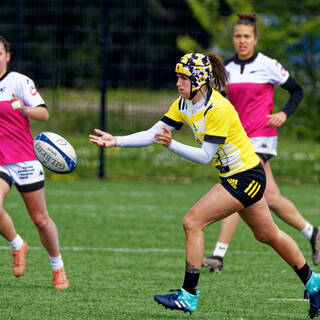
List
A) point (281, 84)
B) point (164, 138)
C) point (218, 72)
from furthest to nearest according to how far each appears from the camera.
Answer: point (281, 84) → point (218, 72) → point (164, 138)

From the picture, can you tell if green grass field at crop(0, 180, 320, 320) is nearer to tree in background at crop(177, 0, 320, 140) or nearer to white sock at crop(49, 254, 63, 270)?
white sock at crop(49, 254, 63, 270)

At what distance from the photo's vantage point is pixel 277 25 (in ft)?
57.8

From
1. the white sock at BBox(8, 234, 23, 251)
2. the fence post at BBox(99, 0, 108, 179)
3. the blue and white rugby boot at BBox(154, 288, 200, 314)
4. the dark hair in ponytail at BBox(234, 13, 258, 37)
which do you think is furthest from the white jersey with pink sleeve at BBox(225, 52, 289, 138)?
the fence post at BBox(99, 0, 108, 179)

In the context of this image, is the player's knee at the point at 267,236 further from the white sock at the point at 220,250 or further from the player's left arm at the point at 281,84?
the player's left arm at the point at 281,84

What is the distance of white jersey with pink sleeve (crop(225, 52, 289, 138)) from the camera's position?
748 centimetres

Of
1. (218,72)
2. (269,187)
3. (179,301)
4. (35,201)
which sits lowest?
(179,301)

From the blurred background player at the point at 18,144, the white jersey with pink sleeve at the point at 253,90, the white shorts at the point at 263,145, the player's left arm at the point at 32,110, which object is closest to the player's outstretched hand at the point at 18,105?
the player's left arm at the point at 32,110

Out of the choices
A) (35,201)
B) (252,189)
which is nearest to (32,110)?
(35,201)

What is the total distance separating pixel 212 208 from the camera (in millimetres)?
5309

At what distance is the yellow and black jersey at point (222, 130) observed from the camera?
5.22m

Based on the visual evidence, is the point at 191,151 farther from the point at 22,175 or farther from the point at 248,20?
the point at 248,20

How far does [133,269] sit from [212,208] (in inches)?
79.4

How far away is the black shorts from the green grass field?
85 cm

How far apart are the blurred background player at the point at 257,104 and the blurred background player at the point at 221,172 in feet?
6.21
